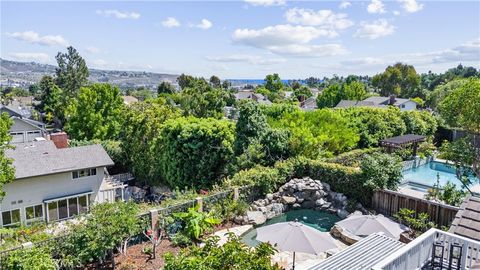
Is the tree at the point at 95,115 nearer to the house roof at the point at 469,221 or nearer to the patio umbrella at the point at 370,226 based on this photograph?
the patio umbrella at the point at 370,226

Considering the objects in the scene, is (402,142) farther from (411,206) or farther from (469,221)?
(469,221)

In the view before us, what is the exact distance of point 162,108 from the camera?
2900 centimetres

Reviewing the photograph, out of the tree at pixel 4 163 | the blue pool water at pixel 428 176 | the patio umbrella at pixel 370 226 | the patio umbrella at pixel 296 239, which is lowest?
the blue pool water at pixel 428 176

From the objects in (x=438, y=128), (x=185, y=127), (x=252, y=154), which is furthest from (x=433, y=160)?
(x=185, y=127)

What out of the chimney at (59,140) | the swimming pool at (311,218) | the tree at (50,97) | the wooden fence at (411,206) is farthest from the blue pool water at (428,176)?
the tree at (50,97)

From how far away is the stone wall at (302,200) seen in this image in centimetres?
1656

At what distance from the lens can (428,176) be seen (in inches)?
983

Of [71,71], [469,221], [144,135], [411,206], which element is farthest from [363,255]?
[71,71]

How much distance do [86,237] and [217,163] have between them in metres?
12.3

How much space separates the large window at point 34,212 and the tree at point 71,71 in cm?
3771

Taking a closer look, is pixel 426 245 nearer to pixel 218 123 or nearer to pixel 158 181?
pixel 218 123

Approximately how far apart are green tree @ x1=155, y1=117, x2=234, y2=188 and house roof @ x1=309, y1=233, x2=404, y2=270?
43.6 ft

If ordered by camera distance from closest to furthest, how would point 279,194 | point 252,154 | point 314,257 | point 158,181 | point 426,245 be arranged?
1. point 426,245
2. point 314,257
3. point 279,194
4. point 252,154
5. point 158,181

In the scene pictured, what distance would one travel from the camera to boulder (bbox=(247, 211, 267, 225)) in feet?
50.5
